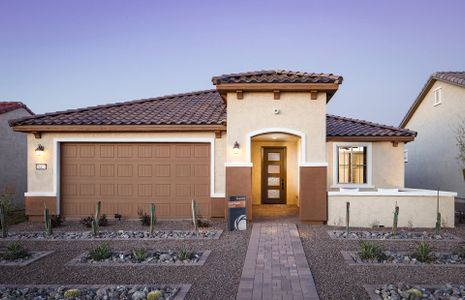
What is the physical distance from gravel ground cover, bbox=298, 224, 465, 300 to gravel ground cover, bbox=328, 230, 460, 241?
79 cm

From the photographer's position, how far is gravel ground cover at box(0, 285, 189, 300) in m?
5.06

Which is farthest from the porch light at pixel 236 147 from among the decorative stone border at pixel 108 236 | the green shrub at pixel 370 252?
the green shrub at pixel 370 252

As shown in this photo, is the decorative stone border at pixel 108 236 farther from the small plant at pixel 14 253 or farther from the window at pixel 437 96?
the window at pixel 437 96

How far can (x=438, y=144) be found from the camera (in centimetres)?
1748

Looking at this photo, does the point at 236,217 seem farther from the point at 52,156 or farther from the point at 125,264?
the point at 52,156

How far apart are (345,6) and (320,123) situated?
10.2 metres

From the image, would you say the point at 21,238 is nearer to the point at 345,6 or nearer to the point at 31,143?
the point at 31,143

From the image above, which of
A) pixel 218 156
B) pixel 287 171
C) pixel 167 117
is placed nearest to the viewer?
pixel 218 156

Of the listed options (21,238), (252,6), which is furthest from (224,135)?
(252,6)

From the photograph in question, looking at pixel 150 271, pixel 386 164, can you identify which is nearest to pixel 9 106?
pixel 150 271

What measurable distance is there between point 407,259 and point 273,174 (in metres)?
9.02

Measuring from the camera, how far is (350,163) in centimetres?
1338

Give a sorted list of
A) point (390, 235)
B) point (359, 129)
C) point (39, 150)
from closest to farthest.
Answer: point (390, 235) → point (39, 150) → point (359, 129)

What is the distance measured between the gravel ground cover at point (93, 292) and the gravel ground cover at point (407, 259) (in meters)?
3.65
